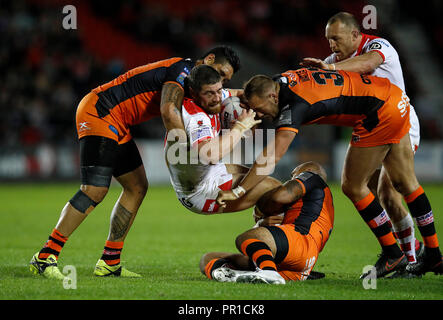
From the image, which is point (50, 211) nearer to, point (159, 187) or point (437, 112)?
point (159, 187)

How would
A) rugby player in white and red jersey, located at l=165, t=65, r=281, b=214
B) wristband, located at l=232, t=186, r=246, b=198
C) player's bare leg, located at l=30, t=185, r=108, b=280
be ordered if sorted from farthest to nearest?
player's bare leg, located at l=30, t=185, r=108, b=280 < rugby player in white and red jersey, located at l=165, t=65, r=281, b=214 < wristband, located at l=232, t=186, r=246, b=198

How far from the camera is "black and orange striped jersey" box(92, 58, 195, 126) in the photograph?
6.28 m

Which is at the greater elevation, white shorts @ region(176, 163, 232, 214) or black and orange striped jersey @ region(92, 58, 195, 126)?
black and orange striped jersey @ region(92, 58, 195, 126)

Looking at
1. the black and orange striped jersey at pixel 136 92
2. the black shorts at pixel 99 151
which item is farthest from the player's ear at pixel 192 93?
the black shorts at pixel 99 151

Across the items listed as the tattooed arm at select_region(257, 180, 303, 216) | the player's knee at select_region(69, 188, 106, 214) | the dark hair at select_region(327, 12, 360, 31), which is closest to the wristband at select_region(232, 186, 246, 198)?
the tattooed arm at select_region(257, 180, 303, 216)

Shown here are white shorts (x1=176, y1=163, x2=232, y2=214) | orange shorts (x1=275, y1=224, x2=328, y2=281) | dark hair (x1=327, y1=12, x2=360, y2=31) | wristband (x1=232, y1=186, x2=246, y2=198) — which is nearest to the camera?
orange shorts (x1=275, y1=224, x2=328, y2=281)

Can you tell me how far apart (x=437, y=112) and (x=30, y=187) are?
14.9 metres

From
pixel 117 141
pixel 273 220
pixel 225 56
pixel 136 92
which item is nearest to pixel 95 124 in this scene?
pixel 117 141

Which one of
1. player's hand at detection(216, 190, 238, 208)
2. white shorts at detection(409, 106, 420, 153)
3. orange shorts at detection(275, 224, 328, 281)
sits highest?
white shorts at detection(409, 106, 420, 153)

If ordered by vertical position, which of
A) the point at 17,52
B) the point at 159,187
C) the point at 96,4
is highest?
the point at 96,4

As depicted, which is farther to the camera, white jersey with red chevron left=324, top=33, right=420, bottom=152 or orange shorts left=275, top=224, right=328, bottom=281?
white jersey with red chevron left=324, top=33, right=420, bottom=152

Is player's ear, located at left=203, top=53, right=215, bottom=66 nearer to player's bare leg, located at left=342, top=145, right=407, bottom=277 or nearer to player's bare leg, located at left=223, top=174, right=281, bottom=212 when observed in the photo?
player's bare leg, located at left=223, top=174, right=281, bottom=212
